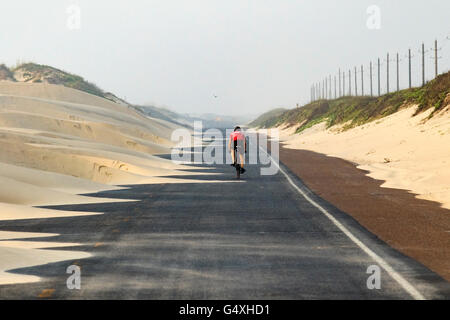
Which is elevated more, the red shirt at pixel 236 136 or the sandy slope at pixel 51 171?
the red shirt at pixel 236 136

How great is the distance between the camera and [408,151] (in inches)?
1793

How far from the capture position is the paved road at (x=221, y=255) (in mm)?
10227

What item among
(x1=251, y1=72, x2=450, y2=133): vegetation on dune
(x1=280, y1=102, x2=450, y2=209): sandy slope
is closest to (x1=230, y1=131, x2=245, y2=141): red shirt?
(x1=280, y1=102, x2=450, y2=209): sandy slope

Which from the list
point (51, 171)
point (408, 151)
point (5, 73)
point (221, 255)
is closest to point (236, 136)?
point (51, 171)

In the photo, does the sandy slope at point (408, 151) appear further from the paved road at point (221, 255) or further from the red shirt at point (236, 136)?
the paved road at point (221, 255)

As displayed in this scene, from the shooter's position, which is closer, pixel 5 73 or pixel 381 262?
pixel 381 262

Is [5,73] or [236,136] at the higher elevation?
[5,73]

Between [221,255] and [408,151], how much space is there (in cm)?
3371

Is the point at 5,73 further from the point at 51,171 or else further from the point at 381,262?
the point at 381,262

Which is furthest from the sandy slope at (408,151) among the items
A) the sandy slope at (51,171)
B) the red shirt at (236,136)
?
the sandy slope at (51,171)

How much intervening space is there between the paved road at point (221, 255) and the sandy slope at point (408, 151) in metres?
6.03

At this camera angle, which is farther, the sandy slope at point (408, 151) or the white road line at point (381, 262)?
the sandy slope at point (408, 151)

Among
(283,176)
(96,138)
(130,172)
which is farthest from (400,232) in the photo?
(96,138)
